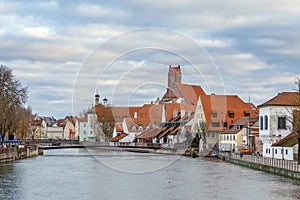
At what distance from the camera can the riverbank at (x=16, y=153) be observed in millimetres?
70113

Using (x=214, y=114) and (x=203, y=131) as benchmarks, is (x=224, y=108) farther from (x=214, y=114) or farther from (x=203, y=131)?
Result: (x=203, y=131)

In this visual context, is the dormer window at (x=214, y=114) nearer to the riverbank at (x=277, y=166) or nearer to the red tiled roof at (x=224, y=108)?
the red tiled roof at (x=224, y=108)

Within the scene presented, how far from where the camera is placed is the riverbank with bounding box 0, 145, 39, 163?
70113 mm

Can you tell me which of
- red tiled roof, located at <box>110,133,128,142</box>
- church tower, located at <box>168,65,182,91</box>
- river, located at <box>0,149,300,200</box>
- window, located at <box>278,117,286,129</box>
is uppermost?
church tower, located at <box>168,65,182,91</box>

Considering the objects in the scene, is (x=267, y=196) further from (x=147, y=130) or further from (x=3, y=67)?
(x=147, y=130)

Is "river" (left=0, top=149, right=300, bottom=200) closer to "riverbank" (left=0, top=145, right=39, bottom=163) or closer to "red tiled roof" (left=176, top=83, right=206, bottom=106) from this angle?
"riverbank" (left=0, top=145, right=39, bottom=163)

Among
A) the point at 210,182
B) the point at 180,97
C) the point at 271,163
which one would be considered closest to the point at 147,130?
the point at 180,97

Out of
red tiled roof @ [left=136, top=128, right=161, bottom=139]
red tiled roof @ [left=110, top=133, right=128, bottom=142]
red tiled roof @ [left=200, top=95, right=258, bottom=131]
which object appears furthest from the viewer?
red tiled roof @ [left=110, top=133, right=128, bottom=142]

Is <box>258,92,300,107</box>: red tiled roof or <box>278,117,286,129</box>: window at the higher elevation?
<box>258,92,300,107</box>: red tiled roof

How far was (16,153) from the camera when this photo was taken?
3054 inches

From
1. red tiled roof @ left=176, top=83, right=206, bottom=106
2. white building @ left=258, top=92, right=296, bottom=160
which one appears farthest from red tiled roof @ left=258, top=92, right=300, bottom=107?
red tiled roof @ left=176, top=83, right=206, bottom=106

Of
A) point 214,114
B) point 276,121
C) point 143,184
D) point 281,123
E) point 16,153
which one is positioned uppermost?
point 214,114

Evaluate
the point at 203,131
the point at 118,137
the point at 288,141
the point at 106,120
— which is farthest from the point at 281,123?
the point at 118,137

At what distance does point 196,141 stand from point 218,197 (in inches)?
2473
